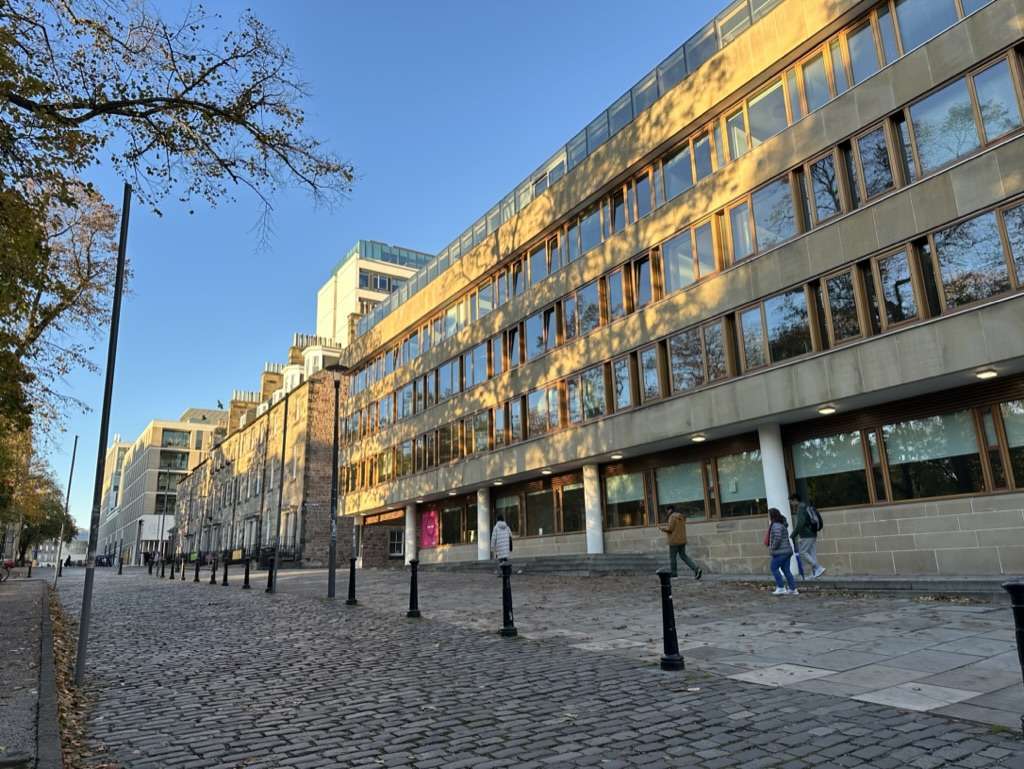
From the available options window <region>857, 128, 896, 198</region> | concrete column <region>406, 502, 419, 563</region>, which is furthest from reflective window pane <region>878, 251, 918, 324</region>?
concrete column <region>406, 502, 419, 563</region>

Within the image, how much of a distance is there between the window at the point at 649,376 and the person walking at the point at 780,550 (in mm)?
7707

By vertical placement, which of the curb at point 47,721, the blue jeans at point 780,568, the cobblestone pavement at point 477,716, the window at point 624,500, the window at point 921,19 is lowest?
the cobblestone pavement at point 477,716

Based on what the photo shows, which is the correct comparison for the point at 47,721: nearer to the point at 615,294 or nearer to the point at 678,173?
the point at 615,294

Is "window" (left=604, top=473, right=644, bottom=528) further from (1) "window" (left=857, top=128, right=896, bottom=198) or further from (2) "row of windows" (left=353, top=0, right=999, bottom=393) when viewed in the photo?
(1) "window" (left=857, top=128, right=896, bottom=198)

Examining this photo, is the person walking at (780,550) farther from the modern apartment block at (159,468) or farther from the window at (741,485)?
the modern apartment block at (159,468)

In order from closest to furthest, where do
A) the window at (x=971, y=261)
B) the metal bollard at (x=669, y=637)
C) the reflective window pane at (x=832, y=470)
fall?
1. the metal bollard at (x=669, y=637)
2. the window at (x=971, y=261)
3. the reflective window pane at (x=832, y=470)

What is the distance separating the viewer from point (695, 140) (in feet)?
67.6

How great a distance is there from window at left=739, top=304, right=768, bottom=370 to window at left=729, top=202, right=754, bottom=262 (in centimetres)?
166

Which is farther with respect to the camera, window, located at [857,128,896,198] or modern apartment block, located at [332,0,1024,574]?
window, located at [857,128,896,198]

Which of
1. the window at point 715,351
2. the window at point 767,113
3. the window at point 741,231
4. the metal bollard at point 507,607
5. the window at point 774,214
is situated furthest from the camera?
the window at point 715,351

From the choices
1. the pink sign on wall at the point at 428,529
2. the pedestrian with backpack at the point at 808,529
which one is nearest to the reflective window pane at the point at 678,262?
the pedestrian with backpack at the point at 808,529

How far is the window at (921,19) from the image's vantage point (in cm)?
1450

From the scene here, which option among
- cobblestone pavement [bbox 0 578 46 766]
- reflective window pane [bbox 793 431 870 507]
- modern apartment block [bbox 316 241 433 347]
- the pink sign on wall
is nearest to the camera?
cobblestone pavement [bbox 0 578 46 766]

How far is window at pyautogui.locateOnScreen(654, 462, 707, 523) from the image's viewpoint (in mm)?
20469
